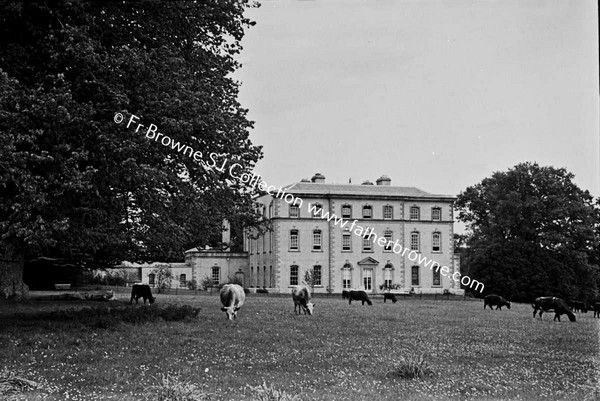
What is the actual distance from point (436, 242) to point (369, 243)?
661 centimetres

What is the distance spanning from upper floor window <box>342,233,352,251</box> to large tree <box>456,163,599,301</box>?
32.8 metres

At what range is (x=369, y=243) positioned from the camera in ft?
232

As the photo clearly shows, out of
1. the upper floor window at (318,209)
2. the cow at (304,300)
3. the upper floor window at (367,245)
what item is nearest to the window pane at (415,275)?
the upper floor window at (367,245)

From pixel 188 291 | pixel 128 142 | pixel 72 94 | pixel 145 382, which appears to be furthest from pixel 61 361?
pixel 188 291

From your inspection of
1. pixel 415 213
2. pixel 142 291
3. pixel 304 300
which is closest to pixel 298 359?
pixel 304 300

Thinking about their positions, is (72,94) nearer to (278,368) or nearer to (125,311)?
(125,311)

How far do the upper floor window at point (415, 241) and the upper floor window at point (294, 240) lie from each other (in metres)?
11.7

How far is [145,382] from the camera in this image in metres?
12.1

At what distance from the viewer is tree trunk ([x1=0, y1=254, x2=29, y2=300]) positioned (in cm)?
2444

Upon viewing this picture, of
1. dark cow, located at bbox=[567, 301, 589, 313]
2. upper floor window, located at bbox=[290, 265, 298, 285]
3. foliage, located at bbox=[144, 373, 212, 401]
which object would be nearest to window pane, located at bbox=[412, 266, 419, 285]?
upper floor window, located at bbox=[290, 265, 298, 285]

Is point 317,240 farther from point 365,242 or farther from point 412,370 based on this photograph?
point 412,370

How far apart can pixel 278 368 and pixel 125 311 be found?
9.14 meters

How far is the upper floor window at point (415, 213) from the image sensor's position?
67.8 m

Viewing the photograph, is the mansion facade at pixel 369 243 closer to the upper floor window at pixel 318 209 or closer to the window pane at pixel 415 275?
the window pane at pixel 415 275
